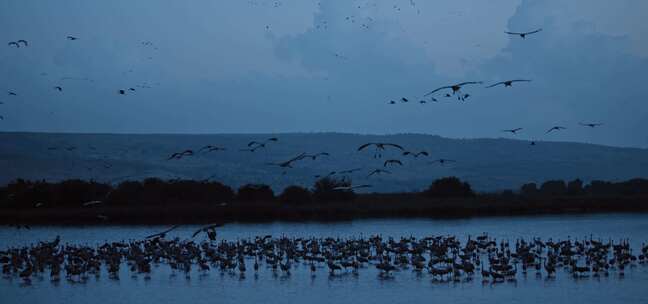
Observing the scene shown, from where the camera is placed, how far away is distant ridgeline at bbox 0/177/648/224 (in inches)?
2579

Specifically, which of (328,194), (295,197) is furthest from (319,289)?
(328,194)

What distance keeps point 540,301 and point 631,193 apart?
64.5m

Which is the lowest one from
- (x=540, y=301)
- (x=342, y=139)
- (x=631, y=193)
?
(x=540, y=301)

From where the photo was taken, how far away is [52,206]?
6888 centimetres

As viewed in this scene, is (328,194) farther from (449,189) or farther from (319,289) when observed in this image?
(319,289)

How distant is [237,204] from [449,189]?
19185mm

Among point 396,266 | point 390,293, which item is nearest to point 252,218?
point 396,266

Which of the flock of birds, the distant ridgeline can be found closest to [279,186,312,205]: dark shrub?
the distant ridgeline

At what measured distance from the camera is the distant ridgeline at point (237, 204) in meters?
65.5

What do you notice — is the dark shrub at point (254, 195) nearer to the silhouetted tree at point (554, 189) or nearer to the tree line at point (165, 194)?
the tree line at point (165, 194)

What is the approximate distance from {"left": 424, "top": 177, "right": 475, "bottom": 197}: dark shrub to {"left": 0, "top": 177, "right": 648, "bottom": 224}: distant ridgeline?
0.09 m

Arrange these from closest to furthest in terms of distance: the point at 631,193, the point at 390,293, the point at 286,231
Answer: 1. the point at 390,293
2. the point at 286,231
3. the point at 631,193

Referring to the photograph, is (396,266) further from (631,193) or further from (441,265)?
(631,193)

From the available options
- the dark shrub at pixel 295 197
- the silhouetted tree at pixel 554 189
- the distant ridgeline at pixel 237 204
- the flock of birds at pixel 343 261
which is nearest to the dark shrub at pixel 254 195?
the distant ridgeline at pixel 237 204
